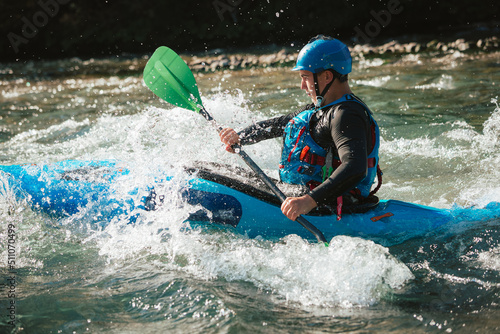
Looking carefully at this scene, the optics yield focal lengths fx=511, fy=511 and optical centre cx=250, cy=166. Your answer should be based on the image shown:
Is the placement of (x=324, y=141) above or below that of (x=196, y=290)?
above

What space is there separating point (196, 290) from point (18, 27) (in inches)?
563

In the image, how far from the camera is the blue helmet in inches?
109

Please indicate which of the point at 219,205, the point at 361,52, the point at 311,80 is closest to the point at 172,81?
the point at 219,205

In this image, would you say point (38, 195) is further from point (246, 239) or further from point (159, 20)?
point (159, 20)

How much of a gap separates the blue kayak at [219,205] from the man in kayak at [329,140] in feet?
0.49

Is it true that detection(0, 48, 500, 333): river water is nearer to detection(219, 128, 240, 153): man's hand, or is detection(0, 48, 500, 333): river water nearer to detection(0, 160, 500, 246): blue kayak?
detection(0, 160, 500, 246): blue kayak

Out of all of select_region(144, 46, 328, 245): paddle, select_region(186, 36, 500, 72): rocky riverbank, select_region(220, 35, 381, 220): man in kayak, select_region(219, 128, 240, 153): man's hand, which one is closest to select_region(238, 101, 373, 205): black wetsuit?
select_region(220, 35, 381, 220): man in kayak

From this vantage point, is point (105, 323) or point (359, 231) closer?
point (105, 323)

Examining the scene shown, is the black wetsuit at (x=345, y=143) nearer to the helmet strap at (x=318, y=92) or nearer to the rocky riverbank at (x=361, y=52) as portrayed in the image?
the helmet strap at (x=318, y=92)

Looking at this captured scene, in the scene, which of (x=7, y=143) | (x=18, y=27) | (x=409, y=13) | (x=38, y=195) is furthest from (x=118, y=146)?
(x=18, y=27)

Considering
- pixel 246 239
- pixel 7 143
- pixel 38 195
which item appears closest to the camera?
pixel 246 239

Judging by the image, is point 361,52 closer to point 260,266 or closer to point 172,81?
point 172,81

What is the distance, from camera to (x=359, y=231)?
2902 millimetres

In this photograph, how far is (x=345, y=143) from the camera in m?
2.58
